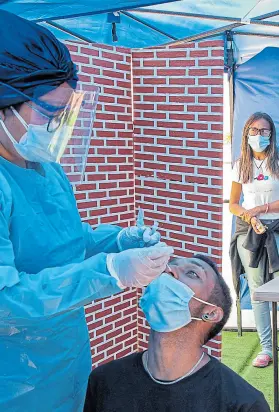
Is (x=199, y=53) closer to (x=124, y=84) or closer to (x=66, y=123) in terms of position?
(x=124, y=84)

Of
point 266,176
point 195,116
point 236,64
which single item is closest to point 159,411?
point 195,116

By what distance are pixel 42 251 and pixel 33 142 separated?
1.01ft

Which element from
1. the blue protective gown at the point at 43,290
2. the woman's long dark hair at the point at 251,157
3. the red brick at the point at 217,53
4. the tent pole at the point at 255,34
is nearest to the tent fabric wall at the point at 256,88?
the tent pole at the point at 255,34

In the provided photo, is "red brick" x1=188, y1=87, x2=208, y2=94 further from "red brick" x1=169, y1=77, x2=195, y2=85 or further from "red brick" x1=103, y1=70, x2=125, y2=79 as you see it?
"red brick" x1=103, y1=70, x2=125, y2=79

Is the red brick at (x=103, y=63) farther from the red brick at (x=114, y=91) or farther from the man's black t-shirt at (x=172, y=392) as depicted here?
the man's black t-shirt at (x=172, y=392)

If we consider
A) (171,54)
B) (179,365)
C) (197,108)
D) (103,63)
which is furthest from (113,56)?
(179,365)

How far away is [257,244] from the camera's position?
3.34 meters

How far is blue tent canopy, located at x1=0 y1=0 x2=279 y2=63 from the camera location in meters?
3.90

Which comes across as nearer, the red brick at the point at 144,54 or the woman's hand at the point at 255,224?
the red brick at the point at 144,54

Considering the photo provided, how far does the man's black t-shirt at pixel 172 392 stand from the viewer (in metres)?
1.48

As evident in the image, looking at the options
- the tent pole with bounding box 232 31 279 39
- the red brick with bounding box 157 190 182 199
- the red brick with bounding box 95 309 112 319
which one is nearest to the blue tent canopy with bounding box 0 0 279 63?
the tent pole with bounding box 232 31 279 39

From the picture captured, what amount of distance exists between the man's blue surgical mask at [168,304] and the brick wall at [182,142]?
4.22ft

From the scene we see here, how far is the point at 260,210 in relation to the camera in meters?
3.36

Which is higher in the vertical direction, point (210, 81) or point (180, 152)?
point (210, 81)
